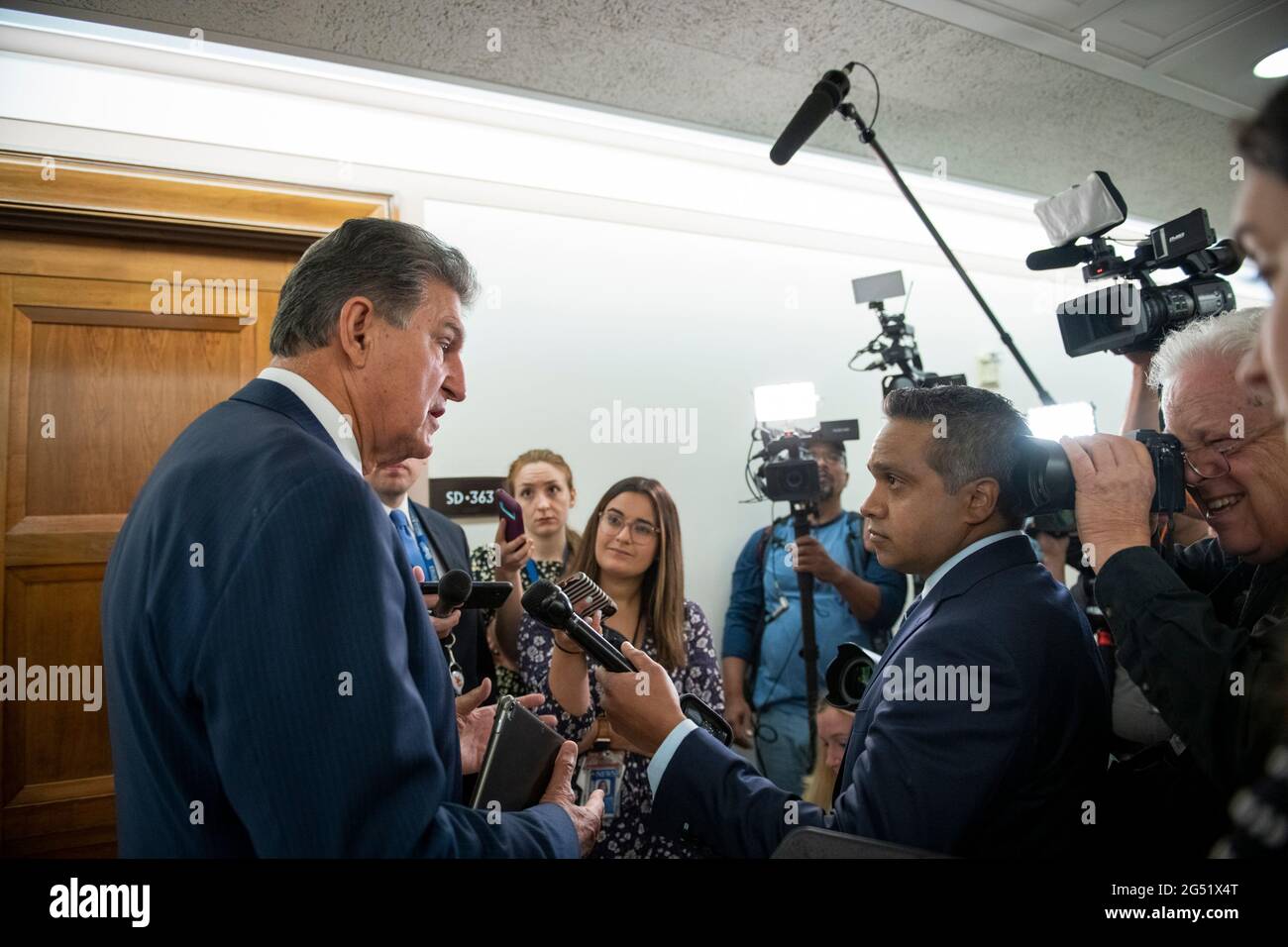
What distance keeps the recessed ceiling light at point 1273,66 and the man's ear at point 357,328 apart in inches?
110

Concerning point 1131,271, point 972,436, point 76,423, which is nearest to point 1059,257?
point 1131,271

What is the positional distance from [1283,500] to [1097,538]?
0.29m

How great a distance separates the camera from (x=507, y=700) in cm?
94

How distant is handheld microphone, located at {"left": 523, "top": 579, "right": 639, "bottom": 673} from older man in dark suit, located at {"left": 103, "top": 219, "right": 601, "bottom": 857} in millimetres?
278

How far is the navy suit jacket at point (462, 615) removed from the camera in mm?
1879

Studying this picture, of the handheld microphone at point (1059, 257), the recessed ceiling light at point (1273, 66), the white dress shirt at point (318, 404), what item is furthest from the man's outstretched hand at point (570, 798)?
the recessed ceiling light at point (1273, 66)

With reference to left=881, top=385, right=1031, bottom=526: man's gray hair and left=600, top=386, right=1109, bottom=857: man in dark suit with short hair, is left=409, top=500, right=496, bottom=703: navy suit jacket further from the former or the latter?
left=881, top=385, right=1031, bottom=526: man's gray hair

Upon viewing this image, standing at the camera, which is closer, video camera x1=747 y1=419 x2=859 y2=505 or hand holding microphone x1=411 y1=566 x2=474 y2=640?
hand holding microphone x1=411 y1=566 x2=474 y2=640

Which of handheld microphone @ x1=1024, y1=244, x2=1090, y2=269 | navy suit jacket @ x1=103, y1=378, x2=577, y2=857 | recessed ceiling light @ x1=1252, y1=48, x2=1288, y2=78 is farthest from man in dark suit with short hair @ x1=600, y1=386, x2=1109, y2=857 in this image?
recessed ceiling light @ x1=1252, y1=48, x2=1288, y2=78

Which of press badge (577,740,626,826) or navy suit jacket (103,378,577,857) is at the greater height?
navy suit jacket (103,378,577,857)

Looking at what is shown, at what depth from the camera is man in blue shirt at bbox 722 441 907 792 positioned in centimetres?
238

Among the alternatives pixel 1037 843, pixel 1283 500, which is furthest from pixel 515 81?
pixel 1037 843

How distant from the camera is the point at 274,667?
2.18 ft
